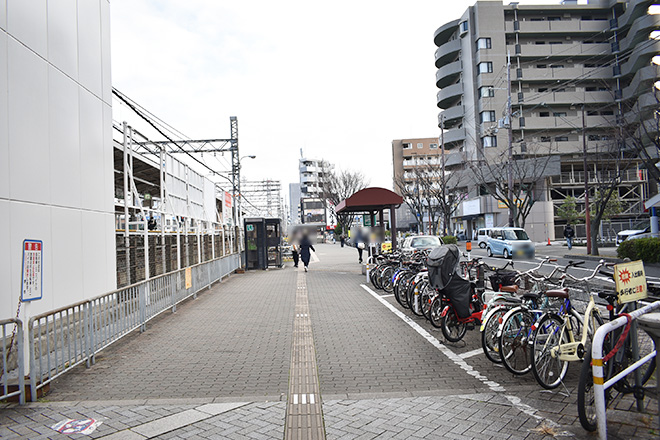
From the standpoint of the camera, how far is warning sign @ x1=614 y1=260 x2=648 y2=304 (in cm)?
393

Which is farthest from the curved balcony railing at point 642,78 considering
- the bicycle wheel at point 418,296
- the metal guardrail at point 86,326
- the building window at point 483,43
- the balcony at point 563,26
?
the metal guardrail at point 86,326

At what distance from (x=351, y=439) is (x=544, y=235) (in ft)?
140

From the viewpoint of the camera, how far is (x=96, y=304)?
19.5ft

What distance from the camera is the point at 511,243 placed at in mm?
22281

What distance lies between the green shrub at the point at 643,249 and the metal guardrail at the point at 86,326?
1634 centimetres

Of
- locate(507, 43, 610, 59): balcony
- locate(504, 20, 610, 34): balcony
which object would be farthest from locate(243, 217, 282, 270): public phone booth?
locate(504, 20, 610, 34): balcony

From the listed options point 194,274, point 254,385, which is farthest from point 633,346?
point 194,274

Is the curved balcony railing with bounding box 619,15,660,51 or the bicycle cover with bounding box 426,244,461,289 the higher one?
the curved balcony railing with bounding box 619,15,660,51

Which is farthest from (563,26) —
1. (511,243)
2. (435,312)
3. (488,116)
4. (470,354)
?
(470,354)

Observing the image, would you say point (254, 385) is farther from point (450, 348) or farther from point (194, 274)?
point (194, 274)

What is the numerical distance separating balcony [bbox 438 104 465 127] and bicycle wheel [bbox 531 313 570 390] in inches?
1885

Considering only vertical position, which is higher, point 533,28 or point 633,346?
point 533,28

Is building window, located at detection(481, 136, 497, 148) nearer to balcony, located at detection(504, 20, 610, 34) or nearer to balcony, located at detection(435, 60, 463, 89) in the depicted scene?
balcony, located at detection(435, 60, 463, 89)

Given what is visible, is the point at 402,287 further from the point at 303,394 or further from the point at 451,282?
the point at 303,394
